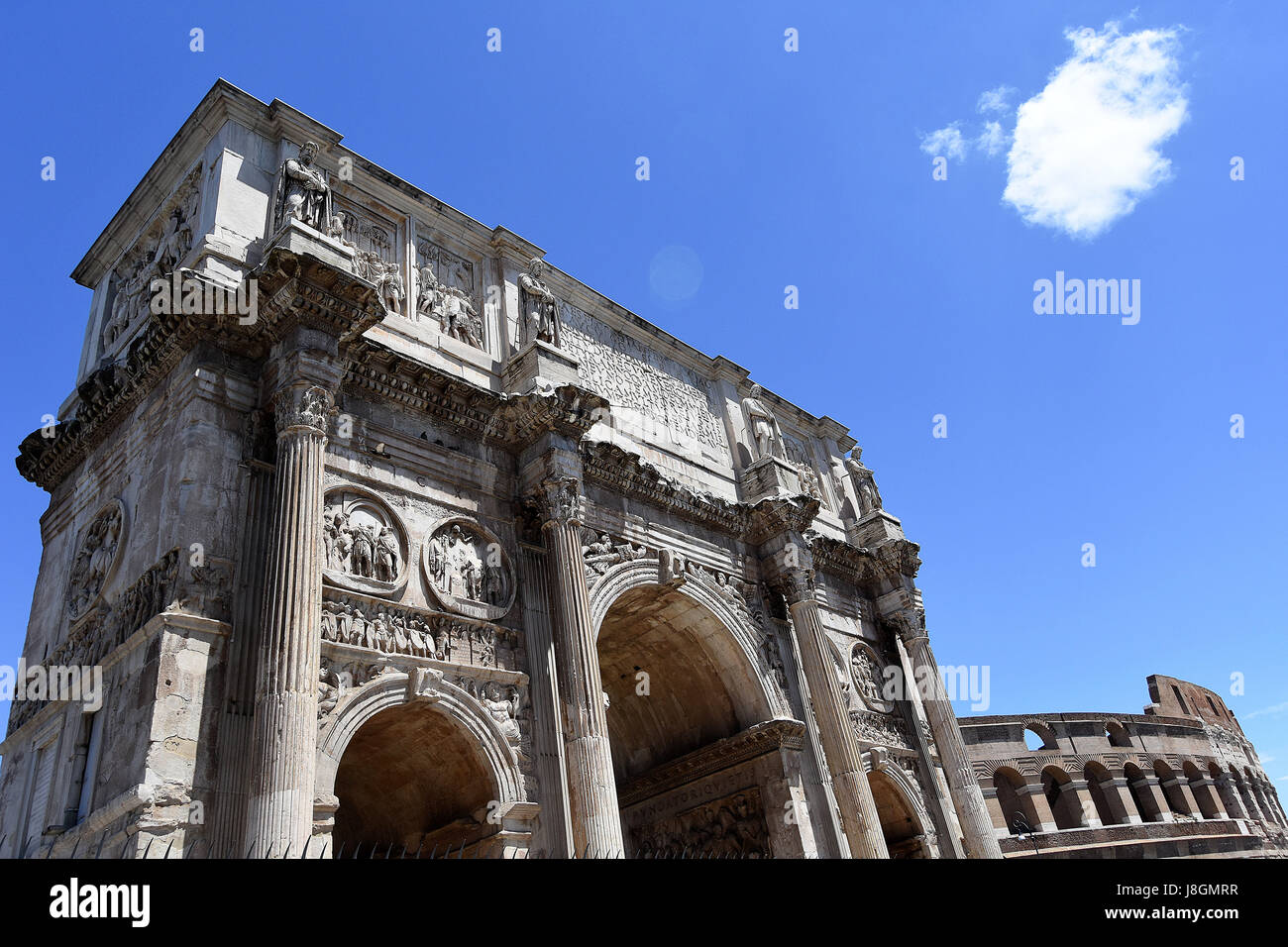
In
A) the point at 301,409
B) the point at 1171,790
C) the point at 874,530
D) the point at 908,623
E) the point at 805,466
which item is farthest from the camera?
the point at 1171,790

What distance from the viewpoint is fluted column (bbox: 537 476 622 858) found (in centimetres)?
1131

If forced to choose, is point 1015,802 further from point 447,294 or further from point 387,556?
point 387,556

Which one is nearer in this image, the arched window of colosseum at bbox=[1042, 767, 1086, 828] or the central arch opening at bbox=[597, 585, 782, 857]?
the central arch opening at bbox=[597, 585, 782, 857]

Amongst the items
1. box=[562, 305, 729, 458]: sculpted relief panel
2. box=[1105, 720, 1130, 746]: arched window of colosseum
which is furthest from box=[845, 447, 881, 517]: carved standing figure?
box=[1105, 720, 1130, 746]: arched window of colosseum

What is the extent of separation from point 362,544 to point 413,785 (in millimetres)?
3335

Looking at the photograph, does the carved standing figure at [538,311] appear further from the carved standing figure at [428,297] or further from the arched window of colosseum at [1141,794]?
the arched window of colosseum at [1141,794]

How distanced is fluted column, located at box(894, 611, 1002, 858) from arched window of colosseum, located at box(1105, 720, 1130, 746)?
73.1 feet

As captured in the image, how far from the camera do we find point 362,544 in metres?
11.4

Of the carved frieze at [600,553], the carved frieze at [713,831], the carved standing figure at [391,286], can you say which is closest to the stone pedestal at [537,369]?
the carved standing figure at [391,286]

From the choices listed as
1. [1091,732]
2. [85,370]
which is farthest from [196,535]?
[1091,732]

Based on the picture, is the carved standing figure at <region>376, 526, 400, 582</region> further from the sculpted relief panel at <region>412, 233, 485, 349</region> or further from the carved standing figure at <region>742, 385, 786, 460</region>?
the carved standing figure at <region>742, 385, 786, 460</region>

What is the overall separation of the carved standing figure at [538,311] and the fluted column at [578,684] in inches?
120

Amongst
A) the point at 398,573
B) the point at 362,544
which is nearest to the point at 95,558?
the point at 362,544

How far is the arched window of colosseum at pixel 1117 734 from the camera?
37625 millimetres
